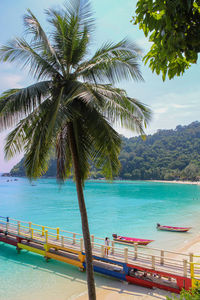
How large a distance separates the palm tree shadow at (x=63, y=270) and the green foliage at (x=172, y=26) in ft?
34.3

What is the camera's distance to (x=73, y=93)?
555 cm

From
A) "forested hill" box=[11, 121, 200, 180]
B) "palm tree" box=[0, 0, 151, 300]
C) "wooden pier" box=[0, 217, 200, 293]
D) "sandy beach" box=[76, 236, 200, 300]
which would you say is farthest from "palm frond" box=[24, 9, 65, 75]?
"forested hill" box=[11, 121, 200, 180]

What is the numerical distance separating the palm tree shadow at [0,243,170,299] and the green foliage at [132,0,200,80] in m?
10.5

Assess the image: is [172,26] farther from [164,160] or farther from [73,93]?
[164,160]

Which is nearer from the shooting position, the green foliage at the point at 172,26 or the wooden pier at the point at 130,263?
the green foliage at the point at 172,26

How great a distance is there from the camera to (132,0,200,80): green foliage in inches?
81.4

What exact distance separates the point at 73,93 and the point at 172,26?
3573mm

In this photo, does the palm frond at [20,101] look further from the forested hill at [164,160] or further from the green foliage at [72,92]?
the forested hill at [164,160]

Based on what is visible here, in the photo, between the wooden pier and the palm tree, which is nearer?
the palm tree

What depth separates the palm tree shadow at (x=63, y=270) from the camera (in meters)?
10.8

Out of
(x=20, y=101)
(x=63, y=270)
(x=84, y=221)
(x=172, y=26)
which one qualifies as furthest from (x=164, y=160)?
(x=172, y=26)

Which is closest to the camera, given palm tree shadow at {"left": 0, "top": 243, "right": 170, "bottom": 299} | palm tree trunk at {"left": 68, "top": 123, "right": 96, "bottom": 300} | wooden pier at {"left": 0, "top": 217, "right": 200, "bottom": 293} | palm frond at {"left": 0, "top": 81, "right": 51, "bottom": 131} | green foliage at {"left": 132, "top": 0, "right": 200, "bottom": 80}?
green foliage at {"left": 132, "top": 0, "right": 200, "bottom": 80}

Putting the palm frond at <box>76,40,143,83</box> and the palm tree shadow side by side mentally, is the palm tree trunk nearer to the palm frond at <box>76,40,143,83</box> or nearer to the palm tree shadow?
the palm frond at <box>76,40,143,83</box>

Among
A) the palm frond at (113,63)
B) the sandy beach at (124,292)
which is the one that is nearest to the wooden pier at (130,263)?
the sandy beach at (124,292)
